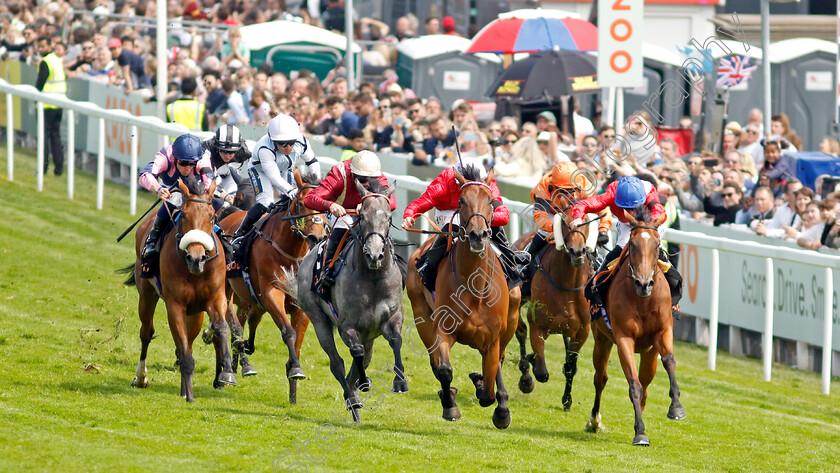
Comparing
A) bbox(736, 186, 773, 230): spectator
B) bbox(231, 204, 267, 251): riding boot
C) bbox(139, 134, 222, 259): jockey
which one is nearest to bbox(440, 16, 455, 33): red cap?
bbox(736, 186, 773, 230): spectator

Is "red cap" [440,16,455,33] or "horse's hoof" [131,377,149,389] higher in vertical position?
"red cap" [440,16,455,33]

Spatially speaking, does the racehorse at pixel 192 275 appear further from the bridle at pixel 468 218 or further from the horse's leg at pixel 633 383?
the horse's leg at pixel 633 383

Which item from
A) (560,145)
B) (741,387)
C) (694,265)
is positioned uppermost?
(560,145)

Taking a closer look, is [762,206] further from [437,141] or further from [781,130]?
[437,141]

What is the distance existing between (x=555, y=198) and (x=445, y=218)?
127 cm

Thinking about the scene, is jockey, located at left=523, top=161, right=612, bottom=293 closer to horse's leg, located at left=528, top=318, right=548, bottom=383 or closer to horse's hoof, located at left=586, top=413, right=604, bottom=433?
horse's leg, located at left=528, top=318, right=548, bottom=383

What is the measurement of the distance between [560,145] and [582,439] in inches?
233

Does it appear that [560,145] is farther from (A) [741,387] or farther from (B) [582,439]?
(B) [582,439]

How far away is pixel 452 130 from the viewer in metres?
13.2

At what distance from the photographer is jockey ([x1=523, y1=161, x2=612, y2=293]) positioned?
405 inches

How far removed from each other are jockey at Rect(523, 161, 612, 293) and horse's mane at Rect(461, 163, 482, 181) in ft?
5.32

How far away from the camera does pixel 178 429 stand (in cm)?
852

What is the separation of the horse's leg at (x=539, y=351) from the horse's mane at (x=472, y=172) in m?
2.11

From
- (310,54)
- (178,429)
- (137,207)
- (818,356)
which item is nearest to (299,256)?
(178,429)
